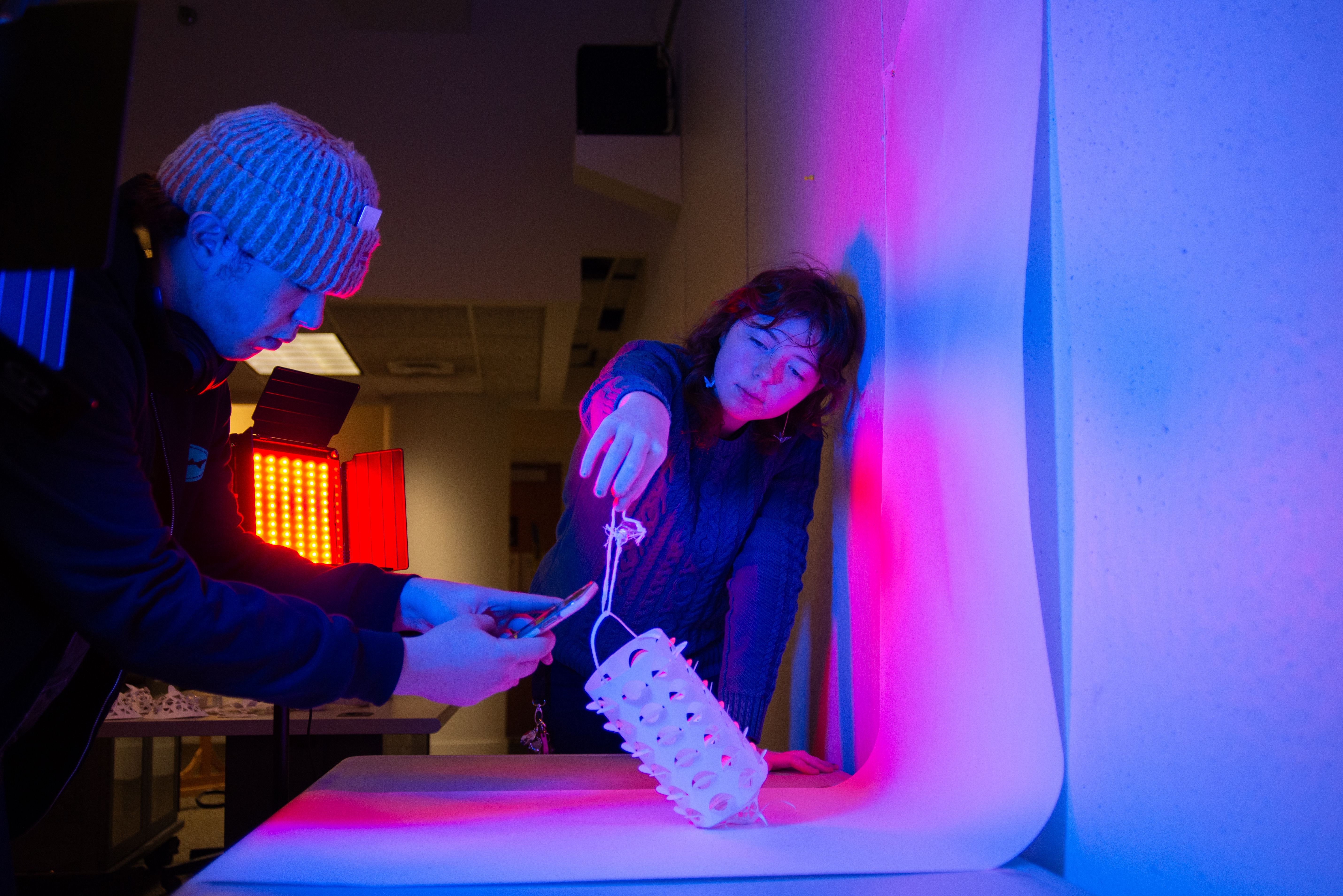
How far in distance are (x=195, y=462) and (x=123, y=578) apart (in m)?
0.42

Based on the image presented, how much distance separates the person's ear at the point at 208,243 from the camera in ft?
2.82

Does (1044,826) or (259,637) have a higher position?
(259,637)

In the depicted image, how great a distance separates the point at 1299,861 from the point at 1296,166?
442 mm

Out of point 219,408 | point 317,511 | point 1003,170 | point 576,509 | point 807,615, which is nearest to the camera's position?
point 1003,170

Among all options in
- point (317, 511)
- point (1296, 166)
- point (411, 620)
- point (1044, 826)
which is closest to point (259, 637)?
point (411, 620)

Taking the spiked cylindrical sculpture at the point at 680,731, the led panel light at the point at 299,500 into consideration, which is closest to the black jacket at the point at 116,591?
the spiked cylindrical sculpture at the point at 680,731

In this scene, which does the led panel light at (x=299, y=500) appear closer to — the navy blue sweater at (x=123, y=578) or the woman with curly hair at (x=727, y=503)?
the woman with curly hair at (x=727, y=503)

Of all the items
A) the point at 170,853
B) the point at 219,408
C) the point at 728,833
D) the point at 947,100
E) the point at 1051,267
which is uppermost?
the point at 947,100

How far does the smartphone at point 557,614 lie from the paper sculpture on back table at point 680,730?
0.03 metres

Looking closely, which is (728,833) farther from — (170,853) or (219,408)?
(170,853)

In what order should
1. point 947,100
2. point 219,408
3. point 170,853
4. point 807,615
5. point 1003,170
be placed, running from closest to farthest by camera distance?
point 1003,170, point 947,100, point 219,408, point 807,615, point 170,853

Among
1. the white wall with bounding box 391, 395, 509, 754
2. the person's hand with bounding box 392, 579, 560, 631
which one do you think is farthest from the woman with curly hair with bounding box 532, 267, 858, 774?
the white wall with bounding box 391, 395, 509, 754

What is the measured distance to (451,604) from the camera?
1.07m

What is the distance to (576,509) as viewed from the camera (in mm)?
1412
